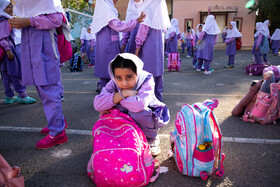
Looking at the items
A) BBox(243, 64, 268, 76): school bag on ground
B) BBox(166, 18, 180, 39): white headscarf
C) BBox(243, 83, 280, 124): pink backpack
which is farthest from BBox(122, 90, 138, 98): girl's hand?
BBox(166, 18, 180, 39): white headscarf

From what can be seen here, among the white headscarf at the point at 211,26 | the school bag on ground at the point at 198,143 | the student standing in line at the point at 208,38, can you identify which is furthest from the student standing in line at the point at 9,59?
the white headscarf at the point at 211,26

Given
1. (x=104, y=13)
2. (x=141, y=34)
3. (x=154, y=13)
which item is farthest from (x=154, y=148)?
(x=104, y=13)

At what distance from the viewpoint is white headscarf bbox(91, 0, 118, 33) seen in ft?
9.87

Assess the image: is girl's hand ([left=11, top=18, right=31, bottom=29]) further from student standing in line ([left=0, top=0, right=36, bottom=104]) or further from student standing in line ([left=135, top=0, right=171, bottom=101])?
student standing in line ([left=0, top=0, right=36, bottom=104])

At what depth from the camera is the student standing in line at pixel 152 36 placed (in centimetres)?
303

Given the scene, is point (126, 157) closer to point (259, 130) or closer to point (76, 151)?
point (76, 151)

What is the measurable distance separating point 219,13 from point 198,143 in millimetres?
23804

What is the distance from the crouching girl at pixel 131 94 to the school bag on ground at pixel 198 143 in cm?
32

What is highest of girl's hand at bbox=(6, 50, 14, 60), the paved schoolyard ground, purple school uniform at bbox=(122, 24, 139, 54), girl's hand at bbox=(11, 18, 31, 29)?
girl's hand at bbox=(11, 18, 31, 29)

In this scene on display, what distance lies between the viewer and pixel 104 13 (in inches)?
120

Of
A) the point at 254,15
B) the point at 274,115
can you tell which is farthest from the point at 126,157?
the point at 254,15

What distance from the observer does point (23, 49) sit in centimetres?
237

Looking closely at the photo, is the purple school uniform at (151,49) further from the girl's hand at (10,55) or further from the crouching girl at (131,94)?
the girl's hand at (10,55)

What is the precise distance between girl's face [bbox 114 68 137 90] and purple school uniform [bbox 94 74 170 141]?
11cm
